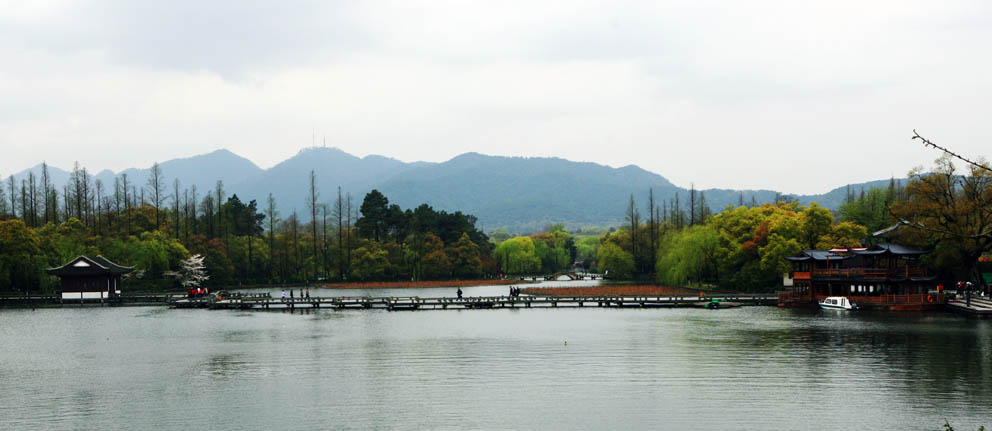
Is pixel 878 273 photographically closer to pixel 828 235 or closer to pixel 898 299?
pixel 898 299

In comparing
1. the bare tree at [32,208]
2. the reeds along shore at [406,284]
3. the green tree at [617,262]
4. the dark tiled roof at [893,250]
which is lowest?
the reeds along shore at [406,284]

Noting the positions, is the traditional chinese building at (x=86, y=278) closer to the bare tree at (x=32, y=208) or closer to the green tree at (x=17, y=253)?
the green tree at (x=17, y=253)

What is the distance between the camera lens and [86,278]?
76000mm

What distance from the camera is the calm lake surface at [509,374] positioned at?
A: 86.0ft

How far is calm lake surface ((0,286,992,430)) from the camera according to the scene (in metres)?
26.2

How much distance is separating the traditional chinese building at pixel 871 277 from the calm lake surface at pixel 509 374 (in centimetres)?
665

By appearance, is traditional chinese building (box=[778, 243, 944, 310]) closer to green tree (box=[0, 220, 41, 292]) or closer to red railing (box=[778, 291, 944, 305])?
red railing (box=[778, 291, 944, 305])

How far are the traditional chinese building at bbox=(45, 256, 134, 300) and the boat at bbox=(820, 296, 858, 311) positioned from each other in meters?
67.9

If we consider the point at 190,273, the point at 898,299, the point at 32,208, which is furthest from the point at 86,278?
the point at 898,299

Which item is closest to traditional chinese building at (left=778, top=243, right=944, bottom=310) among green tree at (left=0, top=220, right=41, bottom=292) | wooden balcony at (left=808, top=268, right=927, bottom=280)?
wooden balcony at (left=808, top=268, right=927, bottom=280)

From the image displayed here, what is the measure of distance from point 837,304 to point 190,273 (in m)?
71.5

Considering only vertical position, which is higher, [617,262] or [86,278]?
[86,278]

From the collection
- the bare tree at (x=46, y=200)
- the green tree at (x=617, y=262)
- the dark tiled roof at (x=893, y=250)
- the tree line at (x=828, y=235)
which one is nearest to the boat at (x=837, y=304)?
the dark tiled roof at (x=893, y=250)

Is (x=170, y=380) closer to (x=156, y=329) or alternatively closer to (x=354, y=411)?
(x=354, y=411)
